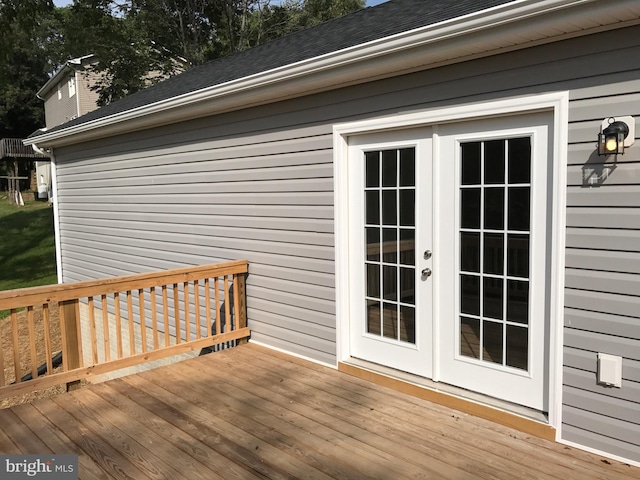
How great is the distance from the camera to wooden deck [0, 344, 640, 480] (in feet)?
8.90

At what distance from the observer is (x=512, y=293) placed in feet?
10.4

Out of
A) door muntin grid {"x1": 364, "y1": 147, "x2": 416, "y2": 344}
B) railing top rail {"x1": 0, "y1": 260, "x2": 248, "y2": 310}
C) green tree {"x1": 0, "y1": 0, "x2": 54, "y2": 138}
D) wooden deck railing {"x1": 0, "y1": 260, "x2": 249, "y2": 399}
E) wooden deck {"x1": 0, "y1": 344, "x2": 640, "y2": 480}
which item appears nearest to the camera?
wooden deck {"x1": 0, "y1": 344, "x2": 640, "y2": 480}

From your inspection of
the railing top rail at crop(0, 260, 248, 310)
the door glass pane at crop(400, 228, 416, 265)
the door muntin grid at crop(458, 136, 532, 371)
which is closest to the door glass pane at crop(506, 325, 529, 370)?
the door muntin grid at crop(458, 136, 532, 371)

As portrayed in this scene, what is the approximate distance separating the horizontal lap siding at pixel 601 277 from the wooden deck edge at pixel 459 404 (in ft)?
0.48

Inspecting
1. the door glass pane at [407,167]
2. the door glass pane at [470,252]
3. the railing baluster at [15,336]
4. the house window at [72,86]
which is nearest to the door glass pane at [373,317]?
the door glass pane at [470,252]

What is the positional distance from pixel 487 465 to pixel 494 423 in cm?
52

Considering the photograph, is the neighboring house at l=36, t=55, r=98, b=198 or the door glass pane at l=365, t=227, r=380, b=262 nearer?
the door glass pane at l=365, t=227, r=380, b=262

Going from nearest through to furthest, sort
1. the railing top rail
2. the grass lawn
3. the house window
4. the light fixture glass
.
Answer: the light fixture glass
the railing top rail
the grass lawn
the house window

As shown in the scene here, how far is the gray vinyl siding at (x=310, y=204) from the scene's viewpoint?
2.71 m

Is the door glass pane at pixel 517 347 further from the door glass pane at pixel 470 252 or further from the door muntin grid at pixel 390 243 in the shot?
the door muntin grid at pixel 390 243

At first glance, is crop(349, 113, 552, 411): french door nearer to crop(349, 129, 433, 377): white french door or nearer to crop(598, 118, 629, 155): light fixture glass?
crop(349, 129, 433, 377): white french door

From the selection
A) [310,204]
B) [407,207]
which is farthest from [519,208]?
[310,204]

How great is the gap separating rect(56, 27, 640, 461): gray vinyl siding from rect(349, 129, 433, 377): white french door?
235 mm

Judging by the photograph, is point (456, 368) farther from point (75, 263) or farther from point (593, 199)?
point (75, 263)
